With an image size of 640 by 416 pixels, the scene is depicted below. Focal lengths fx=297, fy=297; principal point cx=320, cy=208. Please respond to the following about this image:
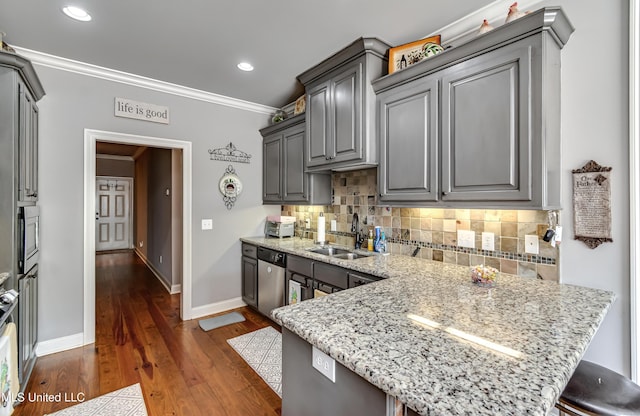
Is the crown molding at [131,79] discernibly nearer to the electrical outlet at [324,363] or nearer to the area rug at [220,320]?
the area rug at [220,320]

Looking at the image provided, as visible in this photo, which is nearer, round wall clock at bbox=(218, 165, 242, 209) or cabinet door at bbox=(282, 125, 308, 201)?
cabinet door at bbox=(282, 125, 308, 201)

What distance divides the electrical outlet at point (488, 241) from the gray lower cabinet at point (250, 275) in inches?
95.4

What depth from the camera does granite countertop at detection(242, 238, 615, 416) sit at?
0.73 meters

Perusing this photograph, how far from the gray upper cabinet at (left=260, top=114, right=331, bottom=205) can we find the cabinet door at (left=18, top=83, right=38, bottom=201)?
2.19 m

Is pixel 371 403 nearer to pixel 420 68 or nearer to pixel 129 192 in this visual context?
pixel 420 68

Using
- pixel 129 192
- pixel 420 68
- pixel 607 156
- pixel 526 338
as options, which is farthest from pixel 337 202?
pixel 129 192

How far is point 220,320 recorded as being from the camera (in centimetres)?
338

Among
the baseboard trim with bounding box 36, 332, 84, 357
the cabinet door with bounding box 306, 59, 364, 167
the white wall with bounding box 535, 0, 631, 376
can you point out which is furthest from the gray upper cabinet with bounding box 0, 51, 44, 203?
the white wall with bounding box 535, 0, 631, 376

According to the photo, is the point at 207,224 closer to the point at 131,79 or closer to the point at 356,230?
the point at 131,79

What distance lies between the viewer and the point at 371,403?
2.91ft

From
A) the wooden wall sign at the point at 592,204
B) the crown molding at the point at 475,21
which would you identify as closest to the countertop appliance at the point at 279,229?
the crown molding at the point at 475,21

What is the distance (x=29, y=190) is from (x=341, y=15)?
2.68 metres

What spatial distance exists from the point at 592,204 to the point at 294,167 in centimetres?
258

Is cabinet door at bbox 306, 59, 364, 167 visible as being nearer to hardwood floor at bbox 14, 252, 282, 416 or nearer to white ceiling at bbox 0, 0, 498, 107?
white ceiling at bbox 0, 0, 498, 107
